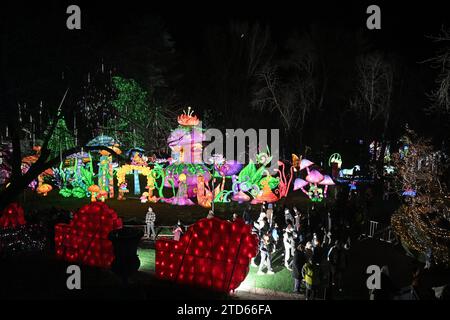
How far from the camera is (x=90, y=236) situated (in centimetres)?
1166

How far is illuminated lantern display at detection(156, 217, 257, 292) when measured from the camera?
9.49 metres

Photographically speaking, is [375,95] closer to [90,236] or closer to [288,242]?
[288,242]

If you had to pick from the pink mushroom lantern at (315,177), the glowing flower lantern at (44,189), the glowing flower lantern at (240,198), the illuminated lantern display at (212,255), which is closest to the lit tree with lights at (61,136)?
the glowing flower lantern at (44,189)

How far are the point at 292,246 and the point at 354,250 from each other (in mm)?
3060

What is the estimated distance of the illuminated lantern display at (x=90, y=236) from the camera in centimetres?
1140

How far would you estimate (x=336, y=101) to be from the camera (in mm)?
30859

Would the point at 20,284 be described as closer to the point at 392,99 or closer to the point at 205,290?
the point at 205,290

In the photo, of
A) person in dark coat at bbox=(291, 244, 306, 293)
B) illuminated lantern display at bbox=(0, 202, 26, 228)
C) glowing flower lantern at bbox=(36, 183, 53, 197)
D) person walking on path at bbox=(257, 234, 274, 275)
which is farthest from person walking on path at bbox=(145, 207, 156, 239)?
glowing flower lantern at bbox=(36, 183, 53, 197)

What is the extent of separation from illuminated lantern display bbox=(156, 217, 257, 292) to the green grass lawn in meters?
1.13

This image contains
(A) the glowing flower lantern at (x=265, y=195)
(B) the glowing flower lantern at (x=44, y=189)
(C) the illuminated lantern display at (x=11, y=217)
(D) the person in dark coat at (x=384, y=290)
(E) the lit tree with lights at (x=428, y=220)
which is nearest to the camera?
(D) the person in dark coat at (x=384, y=290)

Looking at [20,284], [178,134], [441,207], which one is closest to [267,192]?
[178,134]

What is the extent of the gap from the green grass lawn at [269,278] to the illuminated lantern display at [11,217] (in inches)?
168

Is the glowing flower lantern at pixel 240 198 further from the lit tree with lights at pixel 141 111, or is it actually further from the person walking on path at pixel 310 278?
the person walking on path at pixel 310 278

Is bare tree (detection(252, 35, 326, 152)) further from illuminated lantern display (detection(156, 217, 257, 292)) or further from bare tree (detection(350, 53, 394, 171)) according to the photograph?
illuminated lantern display (detection(156, 217, 257, 292))
